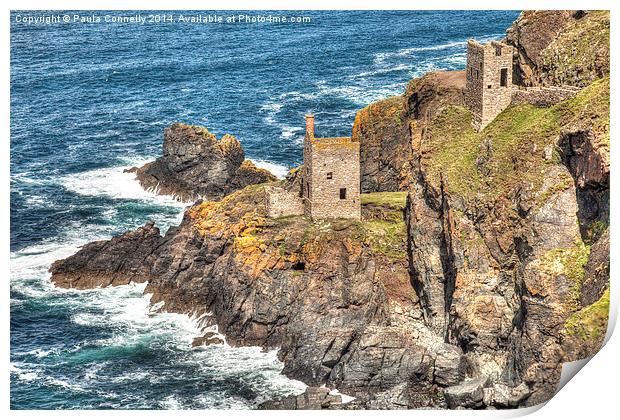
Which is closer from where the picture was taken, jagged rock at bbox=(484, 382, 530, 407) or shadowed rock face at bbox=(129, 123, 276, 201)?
jagged rock at bbox=(484, 382, 530, 407)

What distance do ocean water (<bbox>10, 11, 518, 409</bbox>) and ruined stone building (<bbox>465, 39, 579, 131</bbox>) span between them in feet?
71.9

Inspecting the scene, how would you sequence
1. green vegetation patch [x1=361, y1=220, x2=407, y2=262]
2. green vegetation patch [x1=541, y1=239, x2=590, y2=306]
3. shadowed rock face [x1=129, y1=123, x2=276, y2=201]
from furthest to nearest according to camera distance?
shadowed rock face [x1=129, y1=123, x2=276, y2=201]
green vegetation patch [x1=361, y1=220, x2=407, y2=262]
green vegetation patch [x1=541, y1=239, x2=590, y2=306]

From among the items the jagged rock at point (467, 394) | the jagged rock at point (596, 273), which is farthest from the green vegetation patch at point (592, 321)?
the jagged rock at point (467, 394)

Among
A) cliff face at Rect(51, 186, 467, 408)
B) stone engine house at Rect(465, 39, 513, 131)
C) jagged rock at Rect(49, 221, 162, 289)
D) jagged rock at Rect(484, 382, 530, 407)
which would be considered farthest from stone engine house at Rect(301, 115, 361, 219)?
jagged rock at Rect(484, 382, 530, 407)

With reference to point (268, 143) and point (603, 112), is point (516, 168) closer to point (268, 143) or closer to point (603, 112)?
point (603, 112)

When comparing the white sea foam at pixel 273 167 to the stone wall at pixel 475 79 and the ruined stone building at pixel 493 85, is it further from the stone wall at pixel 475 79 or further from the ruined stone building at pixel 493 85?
the ruined stone building at pixel 493 85

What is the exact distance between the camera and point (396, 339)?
9812 centimetres

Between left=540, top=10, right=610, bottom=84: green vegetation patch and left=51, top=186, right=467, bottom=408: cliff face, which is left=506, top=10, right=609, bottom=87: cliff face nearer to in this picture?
left=540, top=10, right=610, bottom=84: green vegetation patch

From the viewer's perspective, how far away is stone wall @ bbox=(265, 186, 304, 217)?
105812 millimetres

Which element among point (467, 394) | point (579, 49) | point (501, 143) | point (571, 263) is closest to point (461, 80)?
point (501, 143)

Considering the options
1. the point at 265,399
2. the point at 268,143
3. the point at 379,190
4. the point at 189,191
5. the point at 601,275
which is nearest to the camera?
the point at 601,275

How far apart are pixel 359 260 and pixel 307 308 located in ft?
16.1

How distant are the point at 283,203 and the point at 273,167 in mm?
27215

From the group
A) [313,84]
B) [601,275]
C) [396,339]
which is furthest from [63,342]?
[313,84]
